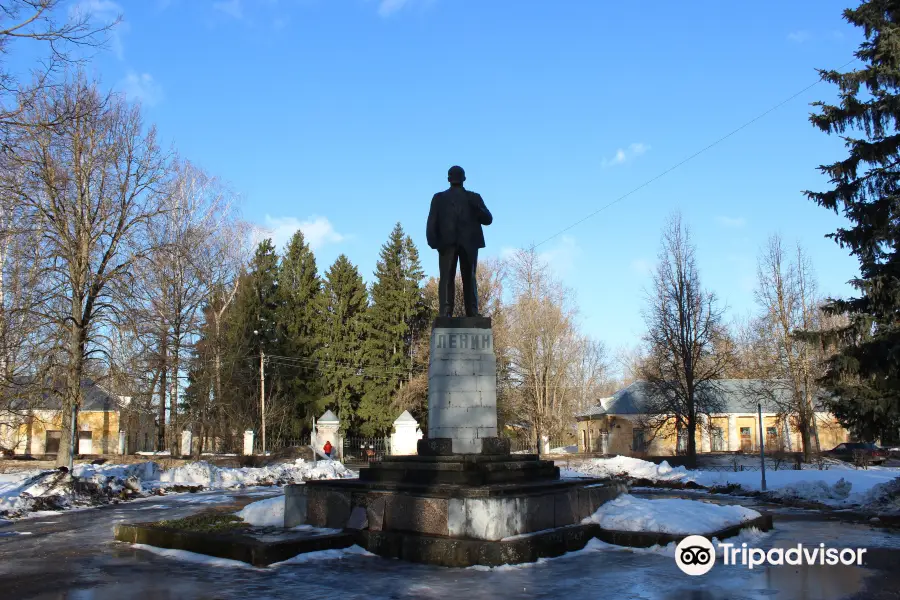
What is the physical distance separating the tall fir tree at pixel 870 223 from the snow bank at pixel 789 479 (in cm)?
170

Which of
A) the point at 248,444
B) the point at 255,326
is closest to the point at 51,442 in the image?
the point at 255,326

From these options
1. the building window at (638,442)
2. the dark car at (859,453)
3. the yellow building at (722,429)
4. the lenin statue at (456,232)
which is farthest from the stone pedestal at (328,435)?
the lenin statue at (456,232)

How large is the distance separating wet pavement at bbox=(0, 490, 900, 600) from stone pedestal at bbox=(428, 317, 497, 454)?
8.45 ft

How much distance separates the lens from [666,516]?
30.7 ft

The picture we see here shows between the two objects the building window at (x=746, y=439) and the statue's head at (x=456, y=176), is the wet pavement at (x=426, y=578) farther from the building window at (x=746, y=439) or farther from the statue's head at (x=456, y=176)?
the building window at (x=746, y=439)

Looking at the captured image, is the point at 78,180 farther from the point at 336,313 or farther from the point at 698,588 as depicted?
the point at 336,313

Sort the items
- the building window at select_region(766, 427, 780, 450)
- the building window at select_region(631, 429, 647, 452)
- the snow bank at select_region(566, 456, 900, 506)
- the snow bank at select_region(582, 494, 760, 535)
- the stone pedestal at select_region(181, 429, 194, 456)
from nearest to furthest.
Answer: the snow bank at select_region(582, 494, 760, 535) → the snow bank at select_region(566, 456, 900, 506) → the stone pedestal at select_region(181, 429, 194, 456) → the building window at select_region(766, 427, 780, 450) → the building window at select_region(631, 429, 647, 452)

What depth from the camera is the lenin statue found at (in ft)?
37.8

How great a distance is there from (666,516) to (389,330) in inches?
1577

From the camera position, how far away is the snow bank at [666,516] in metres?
9.16

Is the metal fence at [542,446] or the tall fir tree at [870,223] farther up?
the tall fir tree at [870,223]

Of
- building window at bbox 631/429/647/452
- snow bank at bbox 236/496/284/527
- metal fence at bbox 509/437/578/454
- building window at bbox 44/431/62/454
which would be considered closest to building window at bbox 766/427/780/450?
building window at bbox 631/429/647/452

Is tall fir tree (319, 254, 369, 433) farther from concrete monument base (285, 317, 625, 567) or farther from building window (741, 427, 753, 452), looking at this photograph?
concrete monument base (285, 317, 625, 567)

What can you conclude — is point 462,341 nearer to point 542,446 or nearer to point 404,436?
point 404,436
